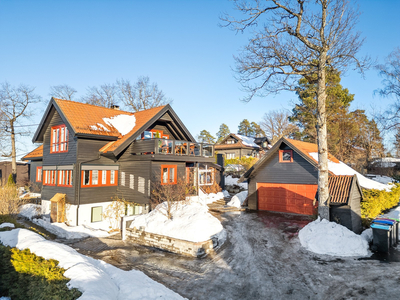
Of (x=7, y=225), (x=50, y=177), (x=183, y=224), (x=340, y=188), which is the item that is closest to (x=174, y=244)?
(x=183, y=224)

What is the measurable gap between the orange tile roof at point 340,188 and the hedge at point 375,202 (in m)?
1.55

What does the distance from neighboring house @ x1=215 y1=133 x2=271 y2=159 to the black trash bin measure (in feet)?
111

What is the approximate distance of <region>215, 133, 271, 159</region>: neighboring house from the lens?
4419 centimetres

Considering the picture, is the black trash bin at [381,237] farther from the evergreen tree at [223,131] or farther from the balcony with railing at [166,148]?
the evergreen tree at [223,131]

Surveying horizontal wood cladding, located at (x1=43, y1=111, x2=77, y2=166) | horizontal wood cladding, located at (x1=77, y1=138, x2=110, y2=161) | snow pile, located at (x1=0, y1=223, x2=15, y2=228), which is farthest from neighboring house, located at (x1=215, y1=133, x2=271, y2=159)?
snow pile, located at (x1=0, y1=223, x2=15, y2=228)

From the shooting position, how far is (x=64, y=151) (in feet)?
56.3

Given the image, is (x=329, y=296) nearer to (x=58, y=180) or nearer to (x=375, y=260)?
(x=375, y=260)

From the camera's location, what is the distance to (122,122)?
741 inches

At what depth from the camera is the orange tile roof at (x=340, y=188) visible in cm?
1162

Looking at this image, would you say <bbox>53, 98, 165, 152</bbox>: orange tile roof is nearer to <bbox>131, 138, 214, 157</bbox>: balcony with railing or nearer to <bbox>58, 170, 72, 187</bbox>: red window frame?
<bbox>131, 138, 214, 157</bbox>: balcony with railing

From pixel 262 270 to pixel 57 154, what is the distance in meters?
15.8

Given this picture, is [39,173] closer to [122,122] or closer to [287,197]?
[122,122]

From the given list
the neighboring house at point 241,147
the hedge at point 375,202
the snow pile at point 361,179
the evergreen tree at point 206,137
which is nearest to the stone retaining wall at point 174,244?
the hedge at point 375,202

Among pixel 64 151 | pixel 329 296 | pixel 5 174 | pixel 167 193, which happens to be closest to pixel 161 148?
pixel 167 193
